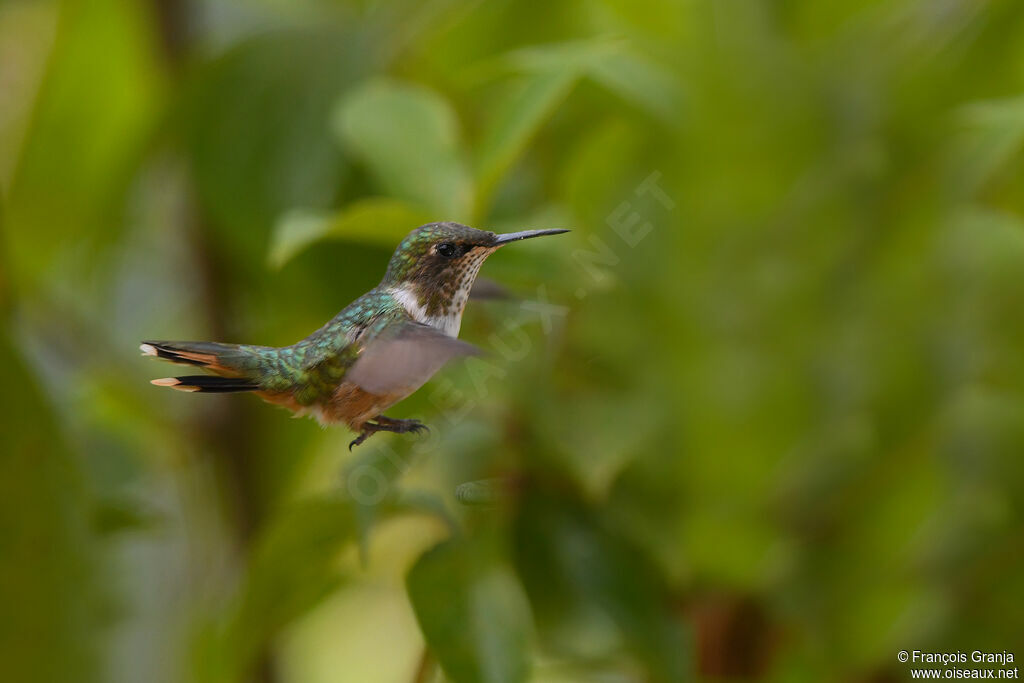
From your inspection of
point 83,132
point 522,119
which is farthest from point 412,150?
point 83,132

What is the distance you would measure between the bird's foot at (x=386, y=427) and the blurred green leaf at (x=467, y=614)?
0.07 m

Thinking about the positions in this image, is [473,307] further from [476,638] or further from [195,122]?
[195,122]

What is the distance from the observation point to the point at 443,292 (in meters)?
0.13

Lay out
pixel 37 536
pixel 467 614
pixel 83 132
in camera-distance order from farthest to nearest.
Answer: pixel 83 132
pixel 37 536
pixel 467 614

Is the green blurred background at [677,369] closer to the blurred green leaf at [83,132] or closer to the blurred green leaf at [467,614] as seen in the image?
the blurred green leaf at [467,614]

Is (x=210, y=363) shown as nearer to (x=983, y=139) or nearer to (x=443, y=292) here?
(x=443, y=292)

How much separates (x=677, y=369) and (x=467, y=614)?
12 centimetres

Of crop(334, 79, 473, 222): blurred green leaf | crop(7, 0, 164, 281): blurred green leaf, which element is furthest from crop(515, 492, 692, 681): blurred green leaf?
crop(7, 0, 164, 281): blurred green leaf

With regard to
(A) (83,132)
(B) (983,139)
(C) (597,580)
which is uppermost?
(A) (83,132)

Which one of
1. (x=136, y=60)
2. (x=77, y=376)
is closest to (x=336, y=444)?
(x=77, y=376)

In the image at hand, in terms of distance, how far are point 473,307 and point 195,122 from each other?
0.21 meters

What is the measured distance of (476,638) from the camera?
21 cm

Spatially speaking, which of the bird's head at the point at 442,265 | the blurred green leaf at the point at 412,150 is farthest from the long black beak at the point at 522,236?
the blurred green leaf at the point at 412,150

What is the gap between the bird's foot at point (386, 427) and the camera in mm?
125
